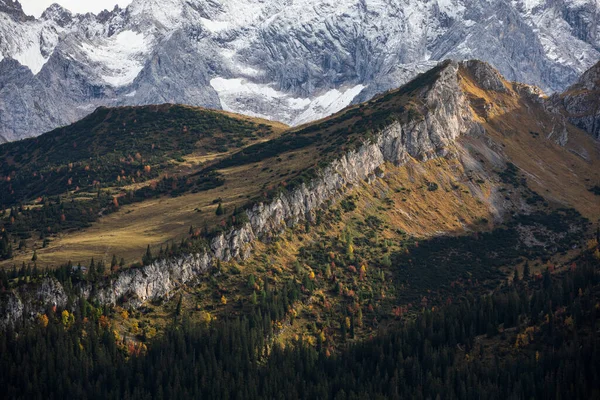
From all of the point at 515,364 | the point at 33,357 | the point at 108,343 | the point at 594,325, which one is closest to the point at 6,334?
the point at 33,357

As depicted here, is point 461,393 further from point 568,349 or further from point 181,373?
point 181,373

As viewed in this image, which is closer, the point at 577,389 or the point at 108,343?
the point at 577,389

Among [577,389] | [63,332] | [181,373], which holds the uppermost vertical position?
[63,332]

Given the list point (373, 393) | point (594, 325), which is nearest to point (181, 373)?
point (373, 393)

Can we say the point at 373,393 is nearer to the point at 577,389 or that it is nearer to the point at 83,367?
the point at 577,389

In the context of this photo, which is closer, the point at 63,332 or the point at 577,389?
the point at 577,389

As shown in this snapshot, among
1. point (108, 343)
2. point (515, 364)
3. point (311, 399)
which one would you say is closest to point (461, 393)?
point (515, 364)

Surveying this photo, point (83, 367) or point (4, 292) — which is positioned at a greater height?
point (4, 292)

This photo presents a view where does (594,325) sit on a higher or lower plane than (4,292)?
lower
